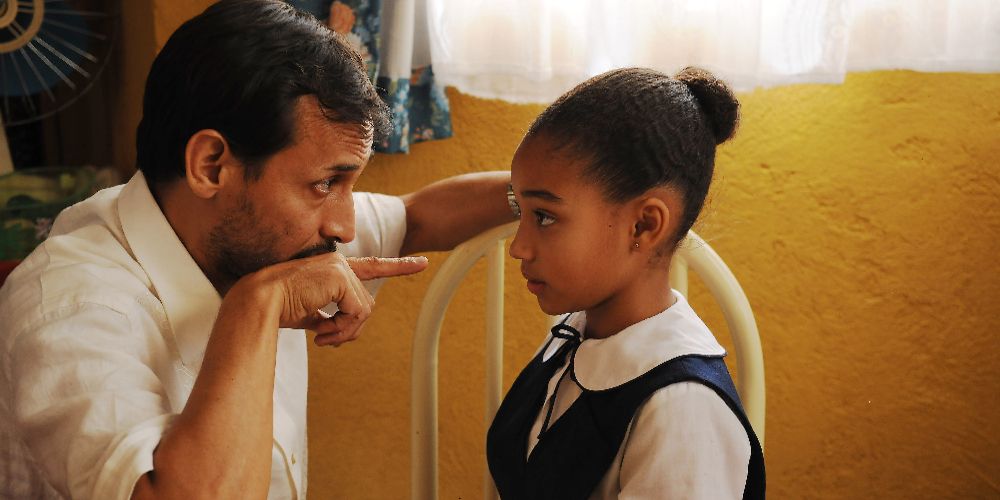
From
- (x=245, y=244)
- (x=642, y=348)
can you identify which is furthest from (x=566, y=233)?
(x=245, y=244)

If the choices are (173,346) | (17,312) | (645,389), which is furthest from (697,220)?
(17,312)

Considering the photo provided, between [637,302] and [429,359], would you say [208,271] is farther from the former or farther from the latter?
[637,302]

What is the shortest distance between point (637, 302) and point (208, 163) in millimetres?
495

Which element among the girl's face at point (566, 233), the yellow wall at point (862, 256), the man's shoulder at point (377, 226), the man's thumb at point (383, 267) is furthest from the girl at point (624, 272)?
the yellow wall at point (862, 256)

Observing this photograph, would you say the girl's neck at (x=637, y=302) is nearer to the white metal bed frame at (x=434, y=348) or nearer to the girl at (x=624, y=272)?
the girl at (x=624, y=272)

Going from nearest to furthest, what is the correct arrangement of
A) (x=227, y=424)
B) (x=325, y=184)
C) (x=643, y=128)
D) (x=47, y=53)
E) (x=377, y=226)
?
(x=227, y=424) < (x=643, y=128) < (x=325, y=184) < (x=377, y=226) < (x=47, y=53)

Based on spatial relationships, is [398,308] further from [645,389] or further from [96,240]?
[645,389]

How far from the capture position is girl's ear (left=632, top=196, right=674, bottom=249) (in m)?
0.91

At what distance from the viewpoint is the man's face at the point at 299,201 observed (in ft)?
3.18

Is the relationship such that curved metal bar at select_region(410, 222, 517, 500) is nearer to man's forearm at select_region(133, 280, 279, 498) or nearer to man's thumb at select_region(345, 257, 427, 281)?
man's thumb at select_region(345, 257, 427, 281)

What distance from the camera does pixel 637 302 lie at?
96 centimetres

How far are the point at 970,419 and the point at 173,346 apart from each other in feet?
4.15

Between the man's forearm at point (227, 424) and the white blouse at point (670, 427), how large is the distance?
1.09 feet

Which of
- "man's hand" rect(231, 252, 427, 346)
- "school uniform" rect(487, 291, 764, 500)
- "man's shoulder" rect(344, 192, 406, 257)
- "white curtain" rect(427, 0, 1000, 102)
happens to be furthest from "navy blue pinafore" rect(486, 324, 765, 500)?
"white curtain" rect(427, 0, 1000, 102)
